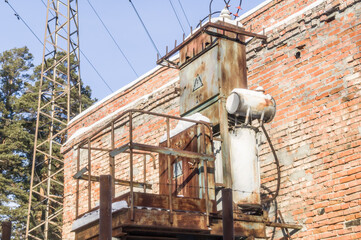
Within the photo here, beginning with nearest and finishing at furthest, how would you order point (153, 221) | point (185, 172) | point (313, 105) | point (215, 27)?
1. point (153, 221)
2. point (185, 172)
3. point (215, 27)
4. point (313, 105)

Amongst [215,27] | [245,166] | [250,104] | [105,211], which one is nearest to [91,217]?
[105,211]

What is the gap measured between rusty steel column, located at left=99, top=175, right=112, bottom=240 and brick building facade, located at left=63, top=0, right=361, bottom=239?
2781mm

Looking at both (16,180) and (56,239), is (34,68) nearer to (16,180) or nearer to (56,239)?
(16,180)

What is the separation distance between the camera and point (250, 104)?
912 cm

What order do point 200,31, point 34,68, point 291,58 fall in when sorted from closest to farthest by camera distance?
point 200,31 < point 291,58 < point 34,68

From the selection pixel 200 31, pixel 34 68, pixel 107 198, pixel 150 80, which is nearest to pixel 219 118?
pixel 200 31

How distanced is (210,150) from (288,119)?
2.34 metres

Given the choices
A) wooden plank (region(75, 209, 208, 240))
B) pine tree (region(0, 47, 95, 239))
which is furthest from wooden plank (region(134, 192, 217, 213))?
pine tree (region(0, 47, 95, 239))

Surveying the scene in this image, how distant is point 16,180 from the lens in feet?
102

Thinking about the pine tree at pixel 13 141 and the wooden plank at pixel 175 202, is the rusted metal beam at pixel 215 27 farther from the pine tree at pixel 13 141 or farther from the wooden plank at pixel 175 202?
the pine tree at pixel 13 141

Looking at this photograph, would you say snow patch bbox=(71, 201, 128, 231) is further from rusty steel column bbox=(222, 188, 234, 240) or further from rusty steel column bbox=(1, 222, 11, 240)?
rusty steel column bbox=(222, 188, 234, 240)

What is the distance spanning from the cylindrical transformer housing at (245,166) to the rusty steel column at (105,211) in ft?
9.75

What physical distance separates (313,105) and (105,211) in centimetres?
509

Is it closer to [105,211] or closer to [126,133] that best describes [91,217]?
[105,211]
